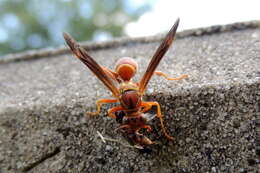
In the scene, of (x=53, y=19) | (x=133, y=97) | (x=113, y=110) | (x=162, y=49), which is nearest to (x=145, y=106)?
(x=133, y=97)

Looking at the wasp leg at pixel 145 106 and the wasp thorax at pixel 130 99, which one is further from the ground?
the wasp thorax at pixel 130 99

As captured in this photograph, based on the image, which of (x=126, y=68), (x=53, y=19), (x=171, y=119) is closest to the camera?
(x=171, y=119)

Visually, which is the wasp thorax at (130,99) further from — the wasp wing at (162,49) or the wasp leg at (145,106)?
the wasp wing at (162,49)

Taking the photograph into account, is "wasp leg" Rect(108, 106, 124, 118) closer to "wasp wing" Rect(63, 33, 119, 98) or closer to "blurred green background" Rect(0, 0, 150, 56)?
"wasp wing" Rect(63, 33, 119, 98)

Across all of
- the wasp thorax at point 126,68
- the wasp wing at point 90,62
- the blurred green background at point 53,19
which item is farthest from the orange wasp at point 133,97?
the blurred green background at point 53,19

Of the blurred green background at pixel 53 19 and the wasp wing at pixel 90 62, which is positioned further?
the blurred green background at pixel 53 19

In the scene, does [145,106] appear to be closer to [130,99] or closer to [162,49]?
[130,99]
